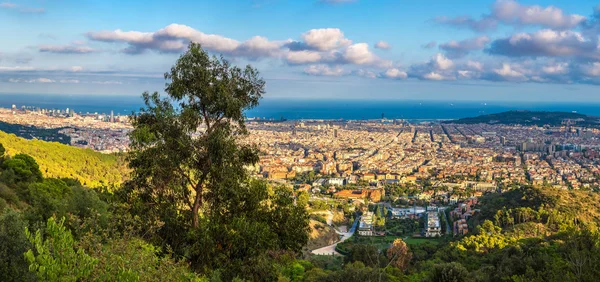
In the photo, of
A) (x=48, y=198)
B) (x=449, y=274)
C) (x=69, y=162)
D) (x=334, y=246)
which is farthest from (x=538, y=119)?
(x=48, y=198)

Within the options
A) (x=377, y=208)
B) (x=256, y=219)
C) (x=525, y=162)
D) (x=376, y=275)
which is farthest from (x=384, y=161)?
(x=256, y=219)

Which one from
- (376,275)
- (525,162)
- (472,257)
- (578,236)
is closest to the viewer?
(578,236)

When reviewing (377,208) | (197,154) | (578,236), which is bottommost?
(377,208)

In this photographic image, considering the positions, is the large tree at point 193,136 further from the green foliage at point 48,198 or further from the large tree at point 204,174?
the green foliage at point 48,198

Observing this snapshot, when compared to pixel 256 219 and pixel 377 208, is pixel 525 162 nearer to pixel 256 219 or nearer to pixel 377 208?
pixel 377 208

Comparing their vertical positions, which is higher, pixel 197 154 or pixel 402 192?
pixel 197 154

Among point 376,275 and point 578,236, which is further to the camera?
point 376,275

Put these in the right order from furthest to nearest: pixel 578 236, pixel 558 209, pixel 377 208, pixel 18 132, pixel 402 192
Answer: pixel 18 132
pixel 402 192
pixel 377 208
pixel 558 209
pixel 578 236

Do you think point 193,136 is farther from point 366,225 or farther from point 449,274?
point 366,225
